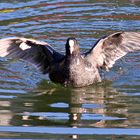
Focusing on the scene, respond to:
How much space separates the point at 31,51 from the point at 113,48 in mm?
1341

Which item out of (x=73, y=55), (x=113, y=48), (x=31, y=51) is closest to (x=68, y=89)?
(x=73, y=55)

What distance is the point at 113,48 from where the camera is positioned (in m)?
11.2

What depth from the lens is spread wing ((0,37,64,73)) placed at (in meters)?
10.7

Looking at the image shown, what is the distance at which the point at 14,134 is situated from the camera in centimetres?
783

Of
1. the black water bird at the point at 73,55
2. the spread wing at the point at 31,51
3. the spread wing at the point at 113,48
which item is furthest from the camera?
the spread wing at the point at 113,48

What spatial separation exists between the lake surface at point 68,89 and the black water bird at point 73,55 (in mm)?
171

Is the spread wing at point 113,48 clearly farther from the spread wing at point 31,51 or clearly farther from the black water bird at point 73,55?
the spread wing at point 31,51

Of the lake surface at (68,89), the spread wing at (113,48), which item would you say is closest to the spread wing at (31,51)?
the lake surface at (68,89)

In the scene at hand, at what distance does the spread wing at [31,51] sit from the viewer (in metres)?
10.7

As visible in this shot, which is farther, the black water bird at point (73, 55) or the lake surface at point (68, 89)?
the black water bird at point (73, 55)

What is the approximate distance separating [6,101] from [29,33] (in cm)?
396

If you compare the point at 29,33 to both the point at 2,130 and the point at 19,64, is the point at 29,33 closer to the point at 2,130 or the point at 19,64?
the point at 19,64

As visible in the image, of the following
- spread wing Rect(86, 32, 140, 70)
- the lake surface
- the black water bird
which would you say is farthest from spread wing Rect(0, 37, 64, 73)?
spread wing Rect(86, 32, 140, 70)

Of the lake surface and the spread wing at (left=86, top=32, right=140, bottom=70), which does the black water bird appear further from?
the lake surface
